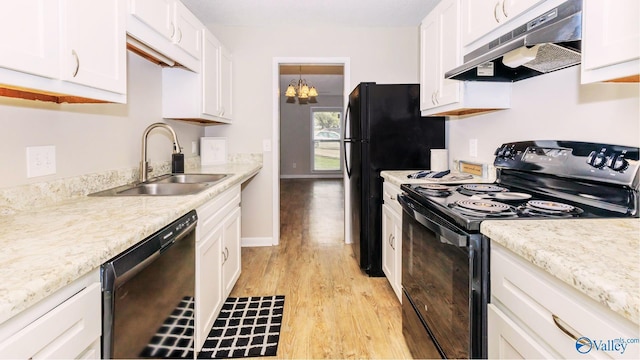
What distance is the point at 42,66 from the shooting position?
0.98m

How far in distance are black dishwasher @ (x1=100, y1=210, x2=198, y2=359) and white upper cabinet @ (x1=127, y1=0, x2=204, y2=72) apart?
907 millimetres

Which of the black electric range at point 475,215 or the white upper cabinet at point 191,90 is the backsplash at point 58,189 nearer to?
the white upper cabinet at point 191,90

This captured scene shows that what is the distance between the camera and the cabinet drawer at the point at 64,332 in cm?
62

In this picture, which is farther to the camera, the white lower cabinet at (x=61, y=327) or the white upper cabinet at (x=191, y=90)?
the white upper cabinet at (x=191, y=90)

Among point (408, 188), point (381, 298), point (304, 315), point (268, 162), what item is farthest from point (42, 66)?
point (268, 162)

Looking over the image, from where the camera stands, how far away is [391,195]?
235cm

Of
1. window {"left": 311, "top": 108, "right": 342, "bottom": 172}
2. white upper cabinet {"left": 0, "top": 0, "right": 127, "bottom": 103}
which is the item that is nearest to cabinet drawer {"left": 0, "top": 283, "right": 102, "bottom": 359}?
white upper cabinet {"left": 0, "top": 0, "right": 127, "bottom": 103}

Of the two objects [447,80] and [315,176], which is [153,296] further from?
[315,176]

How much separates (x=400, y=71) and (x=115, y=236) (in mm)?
3310

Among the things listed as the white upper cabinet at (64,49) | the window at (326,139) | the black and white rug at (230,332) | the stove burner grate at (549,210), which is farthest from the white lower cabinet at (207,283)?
the window at (326,139)

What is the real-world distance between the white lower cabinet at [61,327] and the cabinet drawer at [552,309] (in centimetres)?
108

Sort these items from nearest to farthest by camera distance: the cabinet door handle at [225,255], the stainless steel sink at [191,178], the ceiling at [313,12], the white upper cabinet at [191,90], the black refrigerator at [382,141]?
the cabinet door handle at [225,255], the stainless steel sink at [191,178], the white upper cabinet at [191,90], the black refrigerator at [382,141], the ceiling at [313,12]

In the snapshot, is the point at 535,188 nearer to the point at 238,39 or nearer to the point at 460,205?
the point at 460,205

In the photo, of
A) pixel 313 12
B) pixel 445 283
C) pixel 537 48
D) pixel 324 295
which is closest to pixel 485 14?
pixel 537 48
